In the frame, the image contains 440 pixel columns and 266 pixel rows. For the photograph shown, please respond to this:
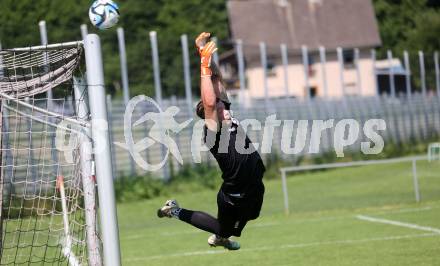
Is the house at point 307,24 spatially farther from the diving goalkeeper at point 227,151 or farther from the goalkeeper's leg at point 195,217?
the diving goalkeeper at point 227,151

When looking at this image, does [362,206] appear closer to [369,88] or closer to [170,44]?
[170,44]

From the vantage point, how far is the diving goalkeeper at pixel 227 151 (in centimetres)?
780

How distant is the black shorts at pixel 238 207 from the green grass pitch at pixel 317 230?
271 centimetres

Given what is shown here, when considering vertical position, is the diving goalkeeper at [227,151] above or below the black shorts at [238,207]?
above

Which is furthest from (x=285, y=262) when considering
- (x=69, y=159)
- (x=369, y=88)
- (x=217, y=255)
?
(x=369, y=88)

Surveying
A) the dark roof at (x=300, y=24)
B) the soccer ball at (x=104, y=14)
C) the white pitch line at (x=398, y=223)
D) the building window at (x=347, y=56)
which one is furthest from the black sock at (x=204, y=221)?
the dark roof at (x=300, y=24)

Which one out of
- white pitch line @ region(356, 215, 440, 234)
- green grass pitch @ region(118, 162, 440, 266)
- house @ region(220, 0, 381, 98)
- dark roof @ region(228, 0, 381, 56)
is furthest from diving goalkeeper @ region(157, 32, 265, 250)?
dark roof @ region(228, 0, 381, 56)

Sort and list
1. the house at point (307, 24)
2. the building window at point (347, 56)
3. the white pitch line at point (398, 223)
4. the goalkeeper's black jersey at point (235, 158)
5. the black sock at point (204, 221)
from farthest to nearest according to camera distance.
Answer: the house at point (307, 24) → the building window at point (347, 56) → the white pitch line at point (398, 223) → the black sock at point (204, 221) → the goalkeeper's black jersey at point (235, 158)

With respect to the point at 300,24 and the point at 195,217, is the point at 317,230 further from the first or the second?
the point at 300,24

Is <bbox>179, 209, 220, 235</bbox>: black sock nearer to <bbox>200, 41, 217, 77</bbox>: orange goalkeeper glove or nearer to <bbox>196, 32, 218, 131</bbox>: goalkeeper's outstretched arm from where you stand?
<bbox>196, 32, 218, 131</bbox>: goalkeeper's outstretched arm

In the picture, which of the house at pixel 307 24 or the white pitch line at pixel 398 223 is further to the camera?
the house at pixel 307 24

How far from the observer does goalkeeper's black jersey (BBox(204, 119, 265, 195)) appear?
26.2ft

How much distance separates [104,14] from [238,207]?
98.9 inches

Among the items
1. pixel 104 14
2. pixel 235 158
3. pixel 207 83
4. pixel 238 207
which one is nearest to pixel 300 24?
pixel 238 207
